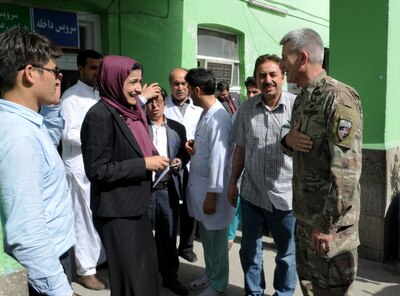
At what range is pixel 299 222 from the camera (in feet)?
8.27

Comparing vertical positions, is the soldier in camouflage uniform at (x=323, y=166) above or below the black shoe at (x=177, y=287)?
above

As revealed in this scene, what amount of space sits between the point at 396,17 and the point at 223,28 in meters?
4.14

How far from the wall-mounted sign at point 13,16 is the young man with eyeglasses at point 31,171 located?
12.1 ft

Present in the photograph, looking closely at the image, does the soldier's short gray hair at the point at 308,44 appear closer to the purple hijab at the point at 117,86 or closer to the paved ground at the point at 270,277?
the purple hijab at the point at 117,86

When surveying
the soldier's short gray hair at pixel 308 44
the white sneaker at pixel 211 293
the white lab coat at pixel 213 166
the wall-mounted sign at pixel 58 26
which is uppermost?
the wall-mounted sign at pixel 58 26

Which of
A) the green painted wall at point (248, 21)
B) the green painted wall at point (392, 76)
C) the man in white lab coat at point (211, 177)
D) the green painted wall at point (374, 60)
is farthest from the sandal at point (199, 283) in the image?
the green painted wall at point (248, 21)

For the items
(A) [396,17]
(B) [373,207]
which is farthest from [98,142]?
(A) [396,17]

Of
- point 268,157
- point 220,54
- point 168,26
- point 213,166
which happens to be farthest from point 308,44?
point 220,54

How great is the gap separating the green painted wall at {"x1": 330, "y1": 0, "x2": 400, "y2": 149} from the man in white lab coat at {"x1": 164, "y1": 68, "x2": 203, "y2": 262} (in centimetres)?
171

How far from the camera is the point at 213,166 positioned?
10.2 feet

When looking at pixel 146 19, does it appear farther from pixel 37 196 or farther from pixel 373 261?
pixel 37 196

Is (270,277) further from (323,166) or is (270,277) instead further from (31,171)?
(31,171)

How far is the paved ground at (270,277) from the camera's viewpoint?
347 cm

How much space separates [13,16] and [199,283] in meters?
3.76
